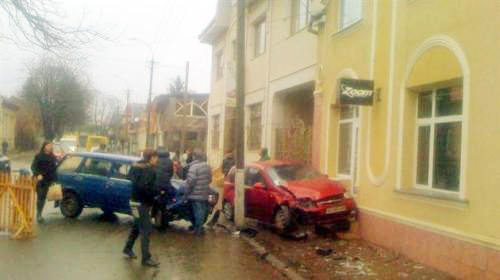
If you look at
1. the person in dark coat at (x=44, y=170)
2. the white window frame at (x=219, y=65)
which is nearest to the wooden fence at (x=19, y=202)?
the person in dark coat at (x=44, y=170)

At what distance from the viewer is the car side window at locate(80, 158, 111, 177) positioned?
12594mm

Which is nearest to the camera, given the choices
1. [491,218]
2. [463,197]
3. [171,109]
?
[491,218]

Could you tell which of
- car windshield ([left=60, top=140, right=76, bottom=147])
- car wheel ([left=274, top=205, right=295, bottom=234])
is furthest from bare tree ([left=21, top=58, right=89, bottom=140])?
car wheel ([left=274, top=205, right=295, bottom=234])

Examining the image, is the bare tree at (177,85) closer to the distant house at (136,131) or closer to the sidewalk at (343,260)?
the distant house at (136,131)

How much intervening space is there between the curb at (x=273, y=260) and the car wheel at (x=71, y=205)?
402 cm

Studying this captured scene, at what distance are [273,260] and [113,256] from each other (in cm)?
258

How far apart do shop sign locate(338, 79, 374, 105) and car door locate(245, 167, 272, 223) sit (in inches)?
112

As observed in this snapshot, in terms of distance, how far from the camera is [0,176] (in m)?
10.4

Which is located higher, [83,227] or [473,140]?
[473,140]

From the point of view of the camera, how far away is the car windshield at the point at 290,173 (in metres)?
12.0

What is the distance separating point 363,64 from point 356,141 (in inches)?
64.3

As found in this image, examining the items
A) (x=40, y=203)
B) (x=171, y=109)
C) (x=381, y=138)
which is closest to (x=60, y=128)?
(x=171, y=109)

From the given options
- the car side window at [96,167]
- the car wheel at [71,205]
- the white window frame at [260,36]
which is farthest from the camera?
the white window frame at [260,36]

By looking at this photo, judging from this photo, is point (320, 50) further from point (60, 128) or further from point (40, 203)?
point (60, 128)
